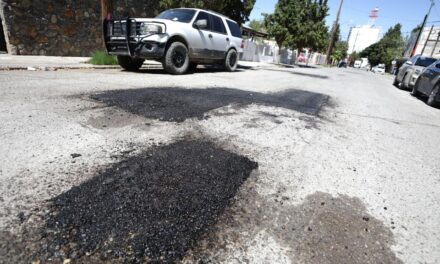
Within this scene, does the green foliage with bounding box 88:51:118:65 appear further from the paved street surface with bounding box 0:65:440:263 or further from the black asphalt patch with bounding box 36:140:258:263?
the black asphalt patch with bounding box 36:140:258:263

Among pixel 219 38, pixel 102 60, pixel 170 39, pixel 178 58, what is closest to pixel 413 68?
pixel 219 38

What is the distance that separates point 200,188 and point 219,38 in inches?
343

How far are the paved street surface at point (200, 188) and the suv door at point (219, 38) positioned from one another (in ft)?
20.9

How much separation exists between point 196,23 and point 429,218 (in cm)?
777

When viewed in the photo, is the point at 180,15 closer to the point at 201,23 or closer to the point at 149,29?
the point at 201,23

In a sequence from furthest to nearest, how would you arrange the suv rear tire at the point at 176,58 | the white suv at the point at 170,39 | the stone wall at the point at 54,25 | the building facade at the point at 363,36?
the building facade at the point at 363,36, the stone wall at the point at 54,25, the suv rear tire at the point at 176,58, the white suv at the point at 170,39

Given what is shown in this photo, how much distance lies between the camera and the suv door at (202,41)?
827 cm

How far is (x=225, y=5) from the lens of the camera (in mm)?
12922

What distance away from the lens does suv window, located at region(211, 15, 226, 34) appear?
9.31 metres

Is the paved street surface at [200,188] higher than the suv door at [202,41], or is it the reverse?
the suv door at [202,41]

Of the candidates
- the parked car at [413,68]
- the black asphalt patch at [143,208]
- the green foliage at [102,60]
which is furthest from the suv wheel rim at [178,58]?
the parked car at [413,68]

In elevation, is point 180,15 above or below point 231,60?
above

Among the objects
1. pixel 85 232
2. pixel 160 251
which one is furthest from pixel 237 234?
pixel 85 232

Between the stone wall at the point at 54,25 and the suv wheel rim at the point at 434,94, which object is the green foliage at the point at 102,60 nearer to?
the stone wall at the point at 54,25
